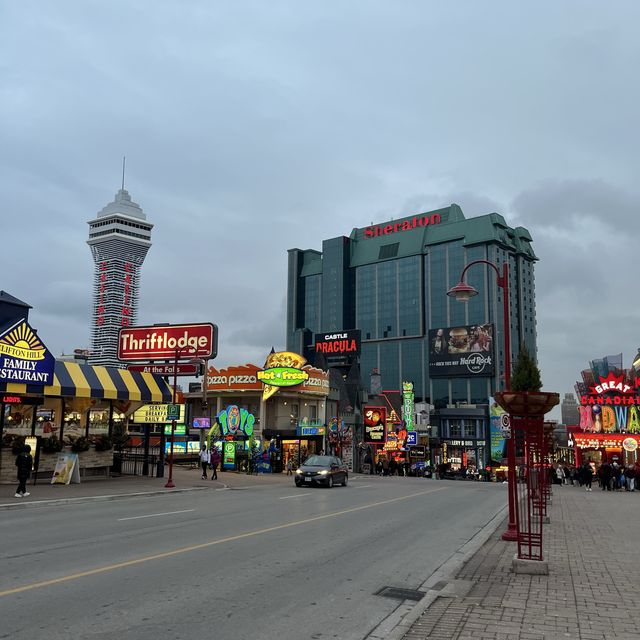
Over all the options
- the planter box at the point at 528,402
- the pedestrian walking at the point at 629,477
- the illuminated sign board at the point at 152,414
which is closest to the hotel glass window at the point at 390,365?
the pedestrian walking at the point at 629,477

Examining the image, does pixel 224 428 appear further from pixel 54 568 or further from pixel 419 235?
pixel 419 235

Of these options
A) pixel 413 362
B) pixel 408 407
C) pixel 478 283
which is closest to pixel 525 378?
pixel 408 407

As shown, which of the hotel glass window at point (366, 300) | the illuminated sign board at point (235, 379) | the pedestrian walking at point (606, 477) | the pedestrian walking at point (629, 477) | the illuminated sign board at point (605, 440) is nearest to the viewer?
the pedestrian walking at point (629, 477)

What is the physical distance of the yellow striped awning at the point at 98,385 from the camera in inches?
1006

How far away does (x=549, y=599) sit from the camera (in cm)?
777

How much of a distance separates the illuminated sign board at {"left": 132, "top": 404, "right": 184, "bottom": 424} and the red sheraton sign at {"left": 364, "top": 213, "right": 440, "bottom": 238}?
532 feet

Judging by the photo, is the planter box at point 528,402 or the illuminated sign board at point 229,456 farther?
the illuminated sign board at point 229,456

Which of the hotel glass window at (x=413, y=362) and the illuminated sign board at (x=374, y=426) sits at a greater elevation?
the hotel glass window at (x=413, y=362)

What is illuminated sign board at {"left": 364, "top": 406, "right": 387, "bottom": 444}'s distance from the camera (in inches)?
2594

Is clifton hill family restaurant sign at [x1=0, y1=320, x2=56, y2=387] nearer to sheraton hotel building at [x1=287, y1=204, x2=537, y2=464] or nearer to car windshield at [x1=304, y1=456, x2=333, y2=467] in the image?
car windshield at [x1=304, y1=456, x2=333, y2=467]

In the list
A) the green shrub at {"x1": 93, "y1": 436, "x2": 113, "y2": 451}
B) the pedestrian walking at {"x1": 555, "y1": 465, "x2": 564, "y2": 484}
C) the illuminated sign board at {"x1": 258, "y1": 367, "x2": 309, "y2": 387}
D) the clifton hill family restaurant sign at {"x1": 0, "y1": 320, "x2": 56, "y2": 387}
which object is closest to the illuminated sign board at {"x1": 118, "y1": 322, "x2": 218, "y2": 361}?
the illuminated sign board at {"x1": 258, "y1": 367, "x2": 309, "y2": 387}

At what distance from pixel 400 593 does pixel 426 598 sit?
673 millimetres

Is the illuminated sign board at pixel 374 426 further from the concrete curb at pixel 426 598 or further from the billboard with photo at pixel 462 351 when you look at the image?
the concrete curb at pixel 426 598

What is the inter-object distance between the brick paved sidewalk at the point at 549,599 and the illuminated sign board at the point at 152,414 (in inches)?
789
